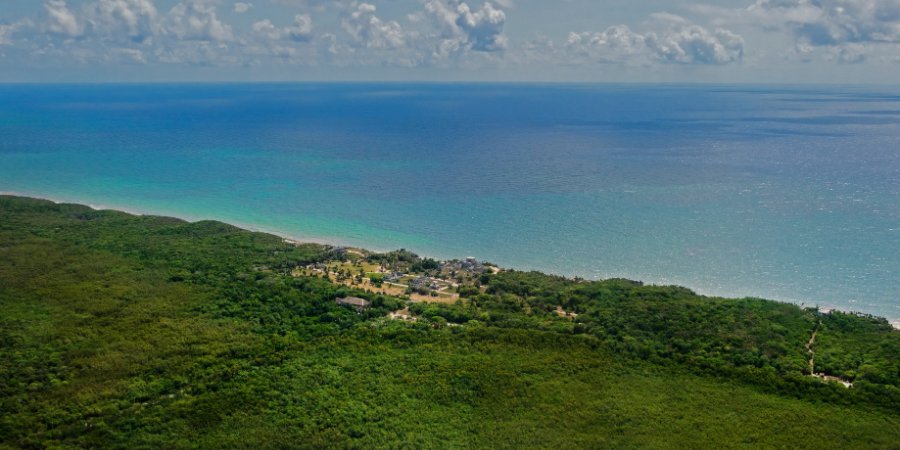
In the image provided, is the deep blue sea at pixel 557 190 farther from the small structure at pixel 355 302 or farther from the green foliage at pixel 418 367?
the small structure at pixel 355 302

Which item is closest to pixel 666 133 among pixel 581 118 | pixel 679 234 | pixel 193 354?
pixel 581 118

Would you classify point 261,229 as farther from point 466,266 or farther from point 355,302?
point 355,302

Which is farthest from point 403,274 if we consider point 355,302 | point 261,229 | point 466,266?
point 261,229

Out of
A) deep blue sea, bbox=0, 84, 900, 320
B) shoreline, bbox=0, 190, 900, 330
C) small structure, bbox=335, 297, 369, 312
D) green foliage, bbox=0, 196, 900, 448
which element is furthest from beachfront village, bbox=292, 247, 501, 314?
deep blue sea, bbox=0, 84, 900, 320

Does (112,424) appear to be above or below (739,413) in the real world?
below

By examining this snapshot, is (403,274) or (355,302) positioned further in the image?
(403,274)

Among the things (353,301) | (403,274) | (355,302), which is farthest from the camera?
(403,274)

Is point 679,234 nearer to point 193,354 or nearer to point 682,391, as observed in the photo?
point 682,391
